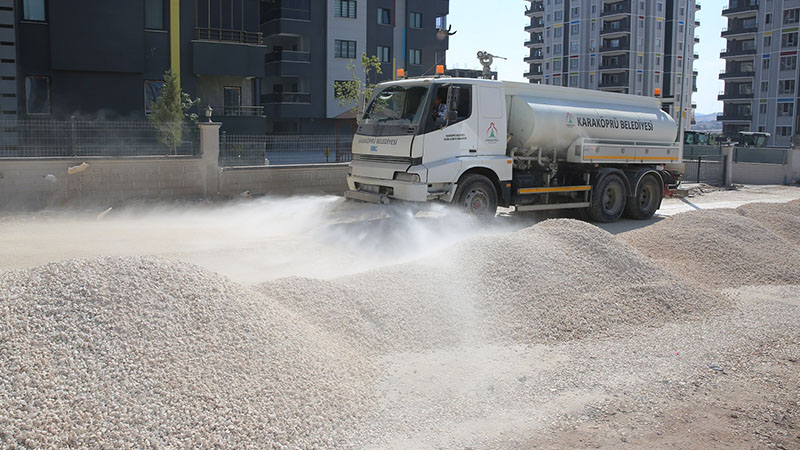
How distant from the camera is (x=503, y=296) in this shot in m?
8.23

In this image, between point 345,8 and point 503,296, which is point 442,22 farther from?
point 503,296

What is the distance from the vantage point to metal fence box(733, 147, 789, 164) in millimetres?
28267

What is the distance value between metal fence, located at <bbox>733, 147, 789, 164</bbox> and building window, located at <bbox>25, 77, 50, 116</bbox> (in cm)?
2667

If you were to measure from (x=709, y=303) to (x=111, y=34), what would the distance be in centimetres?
2443

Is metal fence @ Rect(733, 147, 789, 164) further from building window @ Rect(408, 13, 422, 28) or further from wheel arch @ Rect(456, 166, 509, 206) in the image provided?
building window @ Rect(408, 13, 422, 28)

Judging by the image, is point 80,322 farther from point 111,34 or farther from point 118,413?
point 111,34

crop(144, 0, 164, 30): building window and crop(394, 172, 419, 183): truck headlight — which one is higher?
crop(144, 0, 164, 30): building window

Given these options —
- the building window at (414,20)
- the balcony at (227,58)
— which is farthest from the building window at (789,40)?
the balcony at (227,58)

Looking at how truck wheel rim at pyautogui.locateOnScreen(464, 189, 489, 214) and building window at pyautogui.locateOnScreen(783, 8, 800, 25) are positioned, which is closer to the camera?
truck wheel rim at pyautogui.locateOnScreen(464, 189, 489, 214)

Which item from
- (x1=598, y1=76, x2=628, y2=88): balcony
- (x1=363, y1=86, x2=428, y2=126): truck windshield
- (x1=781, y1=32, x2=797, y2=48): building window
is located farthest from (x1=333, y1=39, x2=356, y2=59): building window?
(x1=781, y1=32, x2=797, y2=48): building window

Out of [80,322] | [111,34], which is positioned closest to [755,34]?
[111,34]

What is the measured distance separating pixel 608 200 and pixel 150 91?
63.7ft

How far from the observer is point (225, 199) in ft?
56.7

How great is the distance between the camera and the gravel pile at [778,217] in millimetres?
13531
